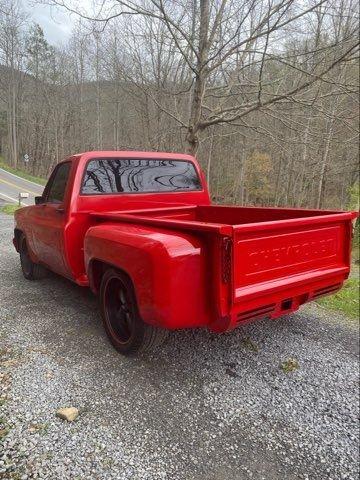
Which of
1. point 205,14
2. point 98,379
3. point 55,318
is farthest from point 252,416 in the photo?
point 205,14

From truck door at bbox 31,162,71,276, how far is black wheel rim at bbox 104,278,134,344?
0.82 m

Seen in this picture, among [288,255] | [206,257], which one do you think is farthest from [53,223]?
[288,255]

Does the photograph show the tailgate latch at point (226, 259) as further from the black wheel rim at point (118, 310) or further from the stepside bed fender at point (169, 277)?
the black wheel rim at point (118, 310)

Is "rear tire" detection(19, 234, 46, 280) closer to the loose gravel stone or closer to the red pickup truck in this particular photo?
the red pickup truck

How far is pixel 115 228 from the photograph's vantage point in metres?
3.26

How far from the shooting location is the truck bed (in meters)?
2.42

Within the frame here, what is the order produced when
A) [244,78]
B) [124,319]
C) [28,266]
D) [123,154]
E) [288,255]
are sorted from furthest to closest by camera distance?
[244,78] → [28,266] → [123,154] → [124,319] → [288,255]

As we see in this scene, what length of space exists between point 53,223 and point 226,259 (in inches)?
99.4

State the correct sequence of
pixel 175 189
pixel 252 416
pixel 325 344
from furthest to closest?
pixel 175 189 → pixel 325 344 → pixel 252 416

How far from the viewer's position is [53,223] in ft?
13.8

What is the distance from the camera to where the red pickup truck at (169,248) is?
247cm

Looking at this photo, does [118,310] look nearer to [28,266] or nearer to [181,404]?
[181,404]

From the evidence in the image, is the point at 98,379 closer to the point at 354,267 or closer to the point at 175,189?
the point at 175,189

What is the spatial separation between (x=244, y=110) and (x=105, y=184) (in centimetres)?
557
